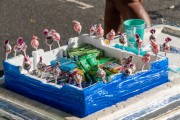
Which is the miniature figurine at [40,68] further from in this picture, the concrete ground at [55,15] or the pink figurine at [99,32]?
the concrete ground at [55,15]

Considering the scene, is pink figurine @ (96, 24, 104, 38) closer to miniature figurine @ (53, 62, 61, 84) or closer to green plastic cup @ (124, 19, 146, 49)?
green plastic cup @ (124, 19, 146, 49)

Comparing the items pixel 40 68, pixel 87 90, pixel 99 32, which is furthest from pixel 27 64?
pixel 99 32

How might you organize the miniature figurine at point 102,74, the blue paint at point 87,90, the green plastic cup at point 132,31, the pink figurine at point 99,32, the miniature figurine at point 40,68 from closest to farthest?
the blue paint at point 87,90 < the miniature figurine at point 102,74 < the miniature figurine at point 40,68 < the pink figurine at point 99,32 < the green plastic cup at point 132,31

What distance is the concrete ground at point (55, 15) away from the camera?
19.7 feet

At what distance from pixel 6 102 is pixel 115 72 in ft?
1.89

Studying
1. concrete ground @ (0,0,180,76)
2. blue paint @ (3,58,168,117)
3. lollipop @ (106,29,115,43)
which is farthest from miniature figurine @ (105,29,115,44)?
concrete ground @ (0,0,180,76)

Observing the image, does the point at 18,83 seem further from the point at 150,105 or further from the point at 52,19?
the point at 52,19

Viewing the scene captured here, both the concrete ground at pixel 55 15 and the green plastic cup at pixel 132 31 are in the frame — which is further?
the concrete ground at pixel 55 15

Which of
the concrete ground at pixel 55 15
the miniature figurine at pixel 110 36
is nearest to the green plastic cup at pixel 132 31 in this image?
the miniature figurine at pixel 110 36

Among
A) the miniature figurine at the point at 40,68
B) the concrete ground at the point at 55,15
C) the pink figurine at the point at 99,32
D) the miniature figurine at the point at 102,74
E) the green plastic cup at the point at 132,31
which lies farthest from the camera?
the concrete ground at the point at 55,15

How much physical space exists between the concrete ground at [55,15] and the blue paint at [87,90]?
2.64 m

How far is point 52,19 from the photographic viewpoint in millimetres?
6383

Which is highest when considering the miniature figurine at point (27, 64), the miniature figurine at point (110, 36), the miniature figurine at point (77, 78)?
the miniature figurine at point (110, 36)

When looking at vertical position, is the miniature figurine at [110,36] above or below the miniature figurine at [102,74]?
above
